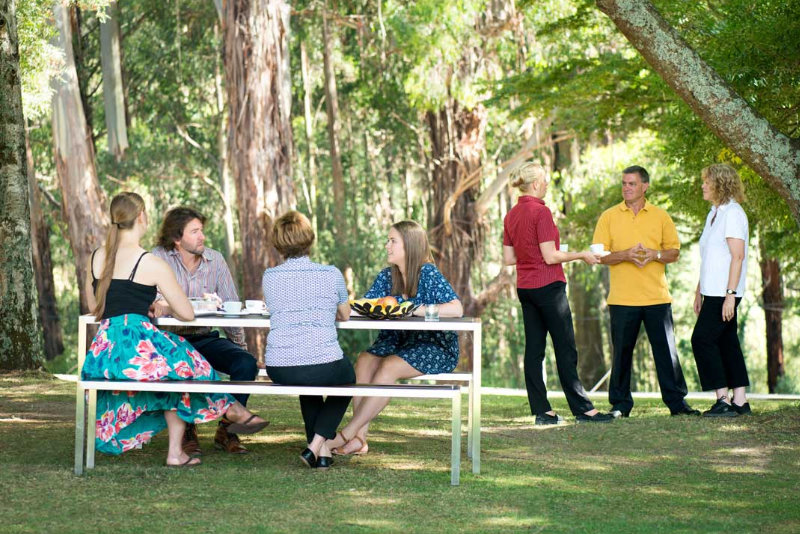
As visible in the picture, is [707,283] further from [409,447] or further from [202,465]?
[202,465]

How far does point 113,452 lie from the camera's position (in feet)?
18.4

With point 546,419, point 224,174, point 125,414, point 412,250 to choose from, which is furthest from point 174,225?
point 224,174

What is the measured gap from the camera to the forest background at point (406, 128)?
479 inches

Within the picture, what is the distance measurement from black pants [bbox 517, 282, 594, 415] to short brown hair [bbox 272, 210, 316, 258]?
223 centimetres

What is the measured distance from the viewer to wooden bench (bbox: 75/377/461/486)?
525 centimetres

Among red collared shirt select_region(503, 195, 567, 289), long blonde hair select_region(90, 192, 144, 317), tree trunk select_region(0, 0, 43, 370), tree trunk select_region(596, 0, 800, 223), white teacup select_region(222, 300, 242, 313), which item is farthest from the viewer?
tree trunk select_region(0, 0, 43, 370)

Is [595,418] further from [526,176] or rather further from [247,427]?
[247,427]

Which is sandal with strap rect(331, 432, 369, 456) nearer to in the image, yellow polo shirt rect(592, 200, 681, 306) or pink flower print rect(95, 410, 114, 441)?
pink flower print rect(95, 410, 114, 441)

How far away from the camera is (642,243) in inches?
299

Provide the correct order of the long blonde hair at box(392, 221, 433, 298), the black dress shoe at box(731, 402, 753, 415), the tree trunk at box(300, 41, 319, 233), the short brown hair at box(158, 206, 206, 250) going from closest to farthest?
the long blonde hair at box(392, 221, 433, 298)
the short brown hair at box(158, 206, 206, 250)
the black dress shoe at box(731, 402, 753, 415)
the tree trunk at box(300, 41, 319, 233)

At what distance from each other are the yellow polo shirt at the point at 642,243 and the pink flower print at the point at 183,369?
3.16m

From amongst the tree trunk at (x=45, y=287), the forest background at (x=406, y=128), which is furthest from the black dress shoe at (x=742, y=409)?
the tree trunk at (x=45, y=287)

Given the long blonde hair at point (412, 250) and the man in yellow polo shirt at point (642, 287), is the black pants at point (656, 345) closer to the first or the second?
the man in yellow polo shirt at point (642, 287)

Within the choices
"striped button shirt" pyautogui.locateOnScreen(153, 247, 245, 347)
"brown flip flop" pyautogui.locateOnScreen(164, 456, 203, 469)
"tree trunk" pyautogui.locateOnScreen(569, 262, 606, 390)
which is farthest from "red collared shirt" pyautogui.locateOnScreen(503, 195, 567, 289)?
"tree trunk" pyautogui.locateOnScreen(569, 262, 606, 390)
